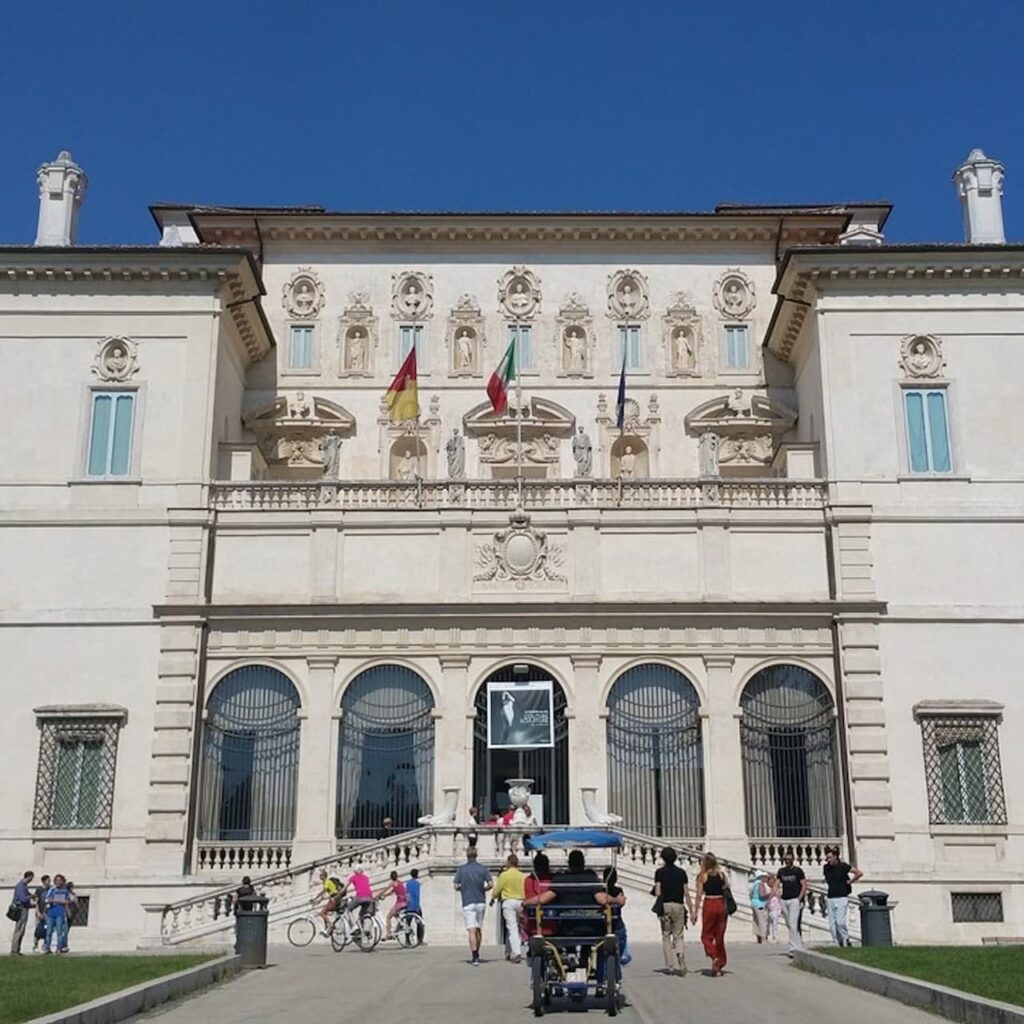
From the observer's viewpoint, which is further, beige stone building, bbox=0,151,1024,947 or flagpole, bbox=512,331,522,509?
flagpole, bbox=512,331,522,509

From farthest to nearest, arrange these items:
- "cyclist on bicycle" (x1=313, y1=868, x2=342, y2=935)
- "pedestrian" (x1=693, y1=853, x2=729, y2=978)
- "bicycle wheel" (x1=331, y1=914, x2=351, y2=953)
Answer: "cyclist on bicycle" (x1=313, y1=868, x2=342, y2=935) → "bicycle wheel" (x1=331, y1=914, x2=351, y2=953) → "pedestrian" (x1=693, y1=853, x2=729, y2=978)

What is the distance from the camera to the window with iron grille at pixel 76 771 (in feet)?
104

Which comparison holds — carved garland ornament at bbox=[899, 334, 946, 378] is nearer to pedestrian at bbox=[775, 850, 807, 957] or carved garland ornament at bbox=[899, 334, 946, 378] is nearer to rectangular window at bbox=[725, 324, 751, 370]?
rectangular window at bbox=[725, 324, 751, 370]

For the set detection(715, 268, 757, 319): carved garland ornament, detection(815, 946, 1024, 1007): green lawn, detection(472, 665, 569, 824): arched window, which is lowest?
detection(815, 946, 1024, 1007): green lawn

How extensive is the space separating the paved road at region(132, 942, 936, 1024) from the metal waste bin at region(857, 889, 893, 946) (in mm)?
1692

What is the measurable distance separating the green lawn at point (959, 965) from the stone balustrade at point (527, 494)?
47.1 ft

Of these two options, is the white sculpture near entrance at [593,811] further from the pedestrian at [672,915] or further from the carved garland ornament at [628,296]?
the carved garland ornament at [628,296]

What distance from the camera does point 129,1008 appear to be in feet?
48.4

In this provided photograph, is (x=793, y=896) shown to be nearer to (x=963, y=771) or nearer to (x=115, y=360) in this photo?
(x=963, y=771)

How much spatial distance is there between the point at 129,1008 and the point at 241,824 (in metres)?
17.7

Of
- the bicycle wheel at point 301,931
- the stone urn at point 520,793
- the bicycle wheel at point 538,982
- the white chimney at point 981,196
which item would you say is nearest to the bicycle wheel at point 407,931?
the bicycle wheel at point 301,931

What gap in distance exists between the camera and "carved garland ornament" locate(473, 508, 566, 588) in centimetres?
3388

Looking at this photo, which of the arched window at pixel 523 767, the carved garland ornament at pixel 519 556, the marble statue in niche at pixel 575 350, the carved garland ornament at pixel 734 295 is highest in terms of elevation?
the carved garland ornament at pixel 734 295

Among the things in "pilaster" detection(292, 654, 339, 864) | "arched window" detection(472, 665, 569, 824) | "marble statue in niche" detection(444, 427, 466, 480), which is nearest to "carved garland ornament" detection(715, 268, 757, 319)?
"marble statue in niche" detection(444, 427, 466, 480)
